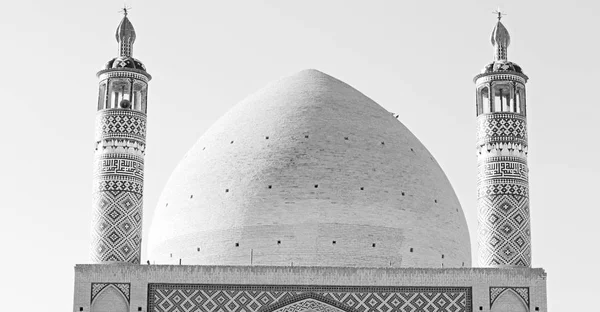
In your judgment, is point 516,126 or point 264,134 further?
point 264,134

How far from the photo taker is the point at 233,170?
2020 cm

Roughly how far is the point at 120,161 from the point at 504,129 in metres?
4.45

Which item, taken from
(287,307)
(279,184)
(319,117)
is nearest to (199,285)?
(287,307)

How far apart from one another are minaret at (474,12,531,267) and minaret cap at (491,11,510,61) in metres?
0.13

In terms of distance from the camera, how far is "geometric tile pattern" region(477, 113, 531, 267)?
18.7 meters

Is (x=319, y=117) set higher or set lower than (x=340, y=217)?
higher

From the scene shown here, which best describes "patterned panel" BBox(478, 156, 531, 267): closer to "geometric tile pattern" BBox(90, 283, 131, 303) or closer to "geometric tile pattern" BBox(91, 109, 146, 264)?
"geometric tile pattern" BBox(91, 109, 146, 264)

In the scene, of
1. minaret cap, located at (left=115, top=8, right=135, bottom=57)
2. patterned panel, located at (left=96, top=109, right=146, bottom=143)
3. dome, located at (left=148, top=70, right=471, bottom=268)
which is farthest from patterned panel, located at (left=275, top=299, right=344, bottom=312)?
minaret cap, located at (left=115, top=8, right=135, bottom=57)

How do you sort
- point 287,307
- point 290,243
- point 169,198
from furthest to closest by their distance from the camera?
point 169,198 → point 290,243 → point 287,307

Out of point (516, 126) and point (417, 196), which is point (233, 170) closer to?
point (417, 196)

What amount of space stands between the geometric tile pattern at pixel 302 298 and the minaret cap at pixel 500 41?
309cm

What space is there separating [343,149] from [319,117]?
0.67 meters

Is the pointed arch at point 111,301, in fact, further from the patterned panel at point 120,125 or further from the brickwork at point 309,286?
the patterned panel at point 120,125

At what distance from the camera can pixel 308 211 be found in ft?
64.4
